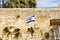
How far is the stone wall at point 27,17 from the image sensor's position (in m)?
14.9

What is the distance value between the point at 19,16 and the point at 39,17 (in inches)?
44.0

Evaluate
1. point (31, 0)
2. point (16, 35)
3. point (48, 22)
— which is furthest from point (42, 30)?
point (31, 0)

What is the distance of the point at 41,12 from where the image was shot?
15.1m

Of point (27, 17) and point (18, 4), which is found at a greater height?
Result: point (18, 4)

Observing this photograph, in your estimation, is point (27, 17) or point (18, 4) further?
point (18, 4)

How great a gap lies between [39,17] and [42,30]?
2.43ft

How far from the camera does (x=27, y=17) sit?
590 inches

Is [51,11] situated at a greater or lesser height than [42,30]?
greater

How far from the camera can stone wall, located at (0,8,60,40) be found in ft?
48.9

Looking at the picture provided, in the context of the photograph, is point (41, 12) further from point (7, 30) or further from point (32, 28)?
point (7, 30)

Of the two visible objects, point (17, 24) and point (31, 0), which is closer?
point (17, 24)

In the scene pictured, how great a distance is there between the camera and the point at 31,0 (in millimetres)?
20422

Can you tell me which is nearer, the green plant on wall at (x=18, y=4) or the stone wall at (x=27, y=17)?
the stone wall at (x=27, y=17)

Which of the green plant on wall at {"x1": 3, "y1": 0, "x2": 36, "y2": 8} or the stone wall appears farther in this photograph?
the green plant on wall at {"x1": 3, "y1": 0, "x2": 36, "y2": 8}
